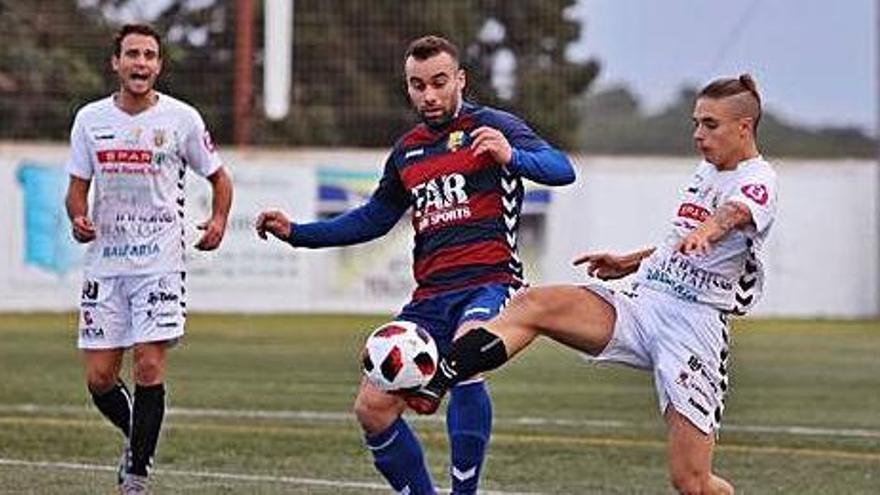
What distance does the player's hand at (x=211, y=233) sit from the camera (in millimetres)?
11344

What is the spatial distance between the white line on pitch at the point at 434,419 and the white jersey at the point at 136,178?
4.95 meters

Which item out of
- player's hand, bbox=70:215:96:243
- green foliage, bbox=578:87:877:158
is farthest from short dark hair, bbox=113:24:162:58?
green foliage, bbox=578:87:877:158

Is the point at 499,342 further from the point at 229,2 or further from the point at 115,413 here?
the point at 229,2

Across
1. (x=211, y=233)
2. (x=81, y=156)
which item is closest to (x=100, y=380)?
(x=211, y=233)

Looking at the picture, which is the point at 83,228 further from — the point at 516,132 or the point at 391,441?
the point at 516,132

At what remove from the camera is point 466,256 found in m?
10.4

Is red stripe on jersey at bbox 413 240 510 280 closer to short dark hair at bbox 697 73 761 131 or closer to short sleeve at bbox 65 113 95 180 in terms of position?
short dark hair at bbox 697 73 761 131

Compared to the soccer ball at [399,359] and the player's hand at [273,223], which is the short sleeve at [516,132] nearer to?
the player's hand at [273,223]

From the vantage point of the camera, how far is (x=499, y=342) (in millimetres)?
9234

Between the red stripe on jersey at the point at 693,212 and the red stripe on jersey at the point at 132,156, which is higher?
the red stripe on jersey at the point at 693,212

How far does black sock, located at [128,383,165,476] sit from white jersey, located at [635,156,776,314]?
111 inches

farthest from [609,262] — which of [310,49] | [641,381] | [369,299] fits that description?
[310,49]

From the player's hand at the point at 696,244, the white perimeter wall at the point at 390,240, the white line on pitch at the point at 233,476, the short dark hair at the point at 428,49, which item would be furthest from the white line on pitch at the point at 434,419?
the white perimeter wall at the point at 390,240

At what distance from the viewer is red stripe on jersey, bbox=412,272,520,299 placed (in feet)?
34.0
